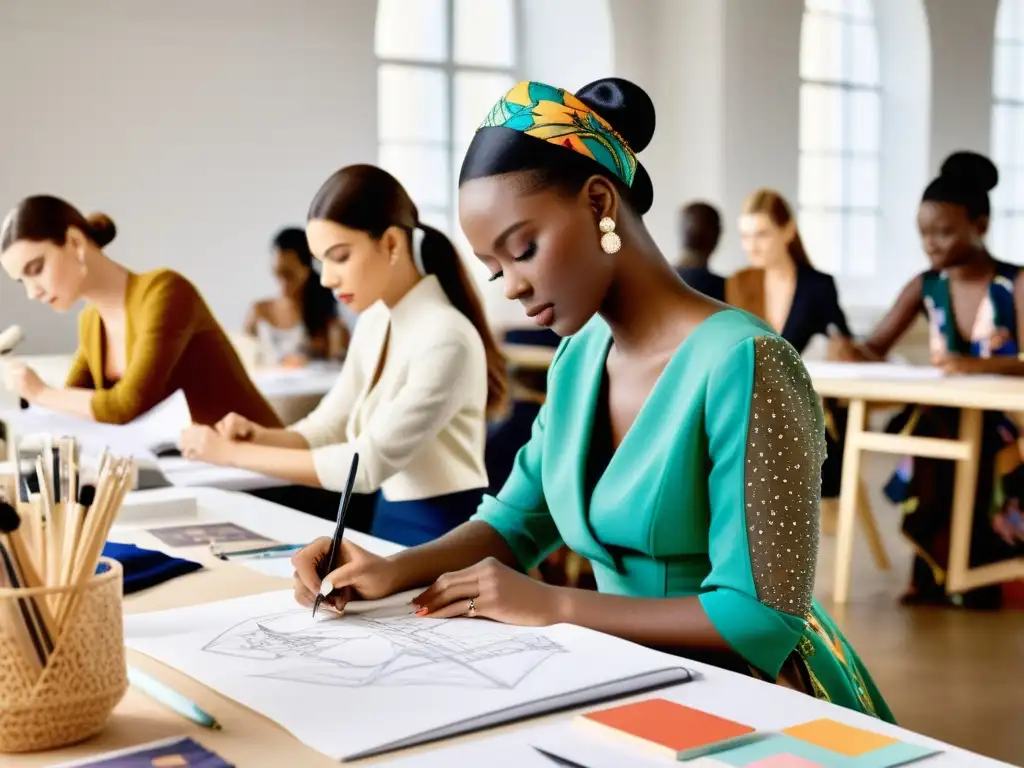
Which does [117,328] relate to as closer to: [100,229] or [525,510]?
[100,229]

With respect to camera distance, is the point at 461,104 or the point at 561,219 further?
the point at 461,104

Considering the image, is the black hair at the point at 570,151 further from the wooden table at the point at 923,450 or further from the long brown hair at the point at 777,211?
the long brown hair at the point at 777,211

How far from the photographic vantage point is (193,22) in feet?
21.1

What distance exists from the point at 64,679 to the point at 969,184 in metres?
3.85

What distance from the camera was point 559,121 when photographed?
122cm

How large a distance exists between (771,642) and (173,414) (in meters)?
2.15

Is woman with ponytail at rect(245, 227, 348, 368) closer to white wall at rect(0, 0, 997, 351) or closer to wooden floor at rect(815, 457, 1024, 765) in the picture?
white wall at rect(0, 0, 997, 351)

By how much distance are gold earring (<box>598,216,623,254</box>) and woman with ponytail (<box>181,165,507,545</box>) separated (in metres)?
1.05

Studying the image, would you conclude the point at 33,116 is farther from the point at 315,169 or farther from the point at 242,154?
the point at 315,169

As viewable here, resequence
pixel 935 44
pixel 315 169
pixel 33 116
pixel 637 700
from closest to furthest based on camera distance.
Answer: pixel 637 700, pixel 33 116, pixel 315 169, pixel 935 44

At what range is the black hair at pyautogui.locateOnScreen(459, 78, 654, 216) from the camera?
1.21m

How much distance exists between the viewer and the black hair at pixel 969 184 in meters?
4.09

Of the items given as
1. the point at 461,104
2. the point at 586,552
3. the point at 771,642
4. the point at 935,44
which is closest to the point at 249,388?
the point at 586,552

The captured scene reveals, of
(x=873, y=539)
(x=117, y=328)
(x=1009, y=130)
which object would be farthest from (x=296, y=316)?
(x=1009, y=130)
